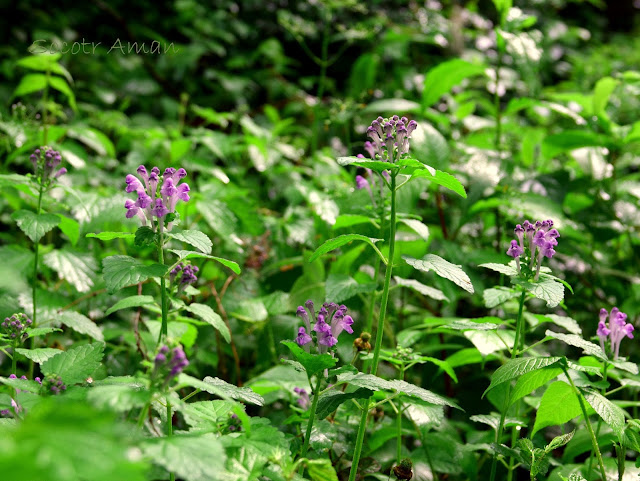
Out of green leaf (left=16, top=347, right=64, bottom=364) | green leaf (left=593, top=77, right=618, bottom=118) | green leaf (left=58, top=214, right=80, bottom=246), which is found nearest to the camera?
green leaf (left=16, top=347, right=64, bottom=364)

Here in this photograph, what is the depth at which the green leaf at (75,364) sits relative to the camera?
3.96ft

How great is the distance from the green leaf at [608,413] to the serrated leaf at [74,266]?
159 cm

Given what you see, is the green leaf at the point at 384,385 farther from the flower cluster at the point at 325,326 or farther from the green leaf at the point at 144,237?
the green leaf at the point at 144,237

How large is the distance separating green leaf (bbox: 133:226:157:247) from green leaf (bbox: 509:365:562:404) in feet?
3.20

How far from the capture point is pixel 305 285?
2213mm

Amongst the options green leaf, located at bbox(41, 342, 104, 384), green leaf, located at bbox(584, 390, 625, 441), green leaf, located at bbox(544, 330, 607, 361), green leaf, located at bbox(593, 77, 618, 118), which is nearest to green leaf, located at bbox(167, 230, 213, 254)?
green leaf, located at bbox(41, 342, 104, 384)

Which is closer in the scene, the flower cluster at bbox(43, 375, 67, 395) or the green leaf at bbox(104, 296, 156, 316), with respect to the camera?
the flower cluster at bbox(43, 375, 67, 395)

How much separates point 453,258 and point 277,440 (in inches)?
55.3

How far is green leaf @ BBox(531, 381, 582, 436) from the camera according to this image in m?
1.49

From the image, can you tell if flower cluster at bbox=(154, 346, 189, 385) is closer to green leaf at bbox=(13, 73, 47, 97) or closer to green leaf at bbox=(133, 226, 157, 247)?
green leaf at bbox=(133, 226, 157, 247)

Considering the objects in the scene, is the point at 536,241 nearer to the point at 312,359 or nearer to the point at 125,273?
the point at 312,359

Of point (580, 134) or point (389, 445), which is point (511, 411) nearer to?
point (389, 445)

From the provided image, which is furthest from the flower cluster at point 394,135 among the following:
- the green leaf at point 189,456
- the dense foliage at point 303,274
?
the green leaf at point 189,456

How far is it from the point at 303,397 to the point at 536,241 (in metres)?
0.82
